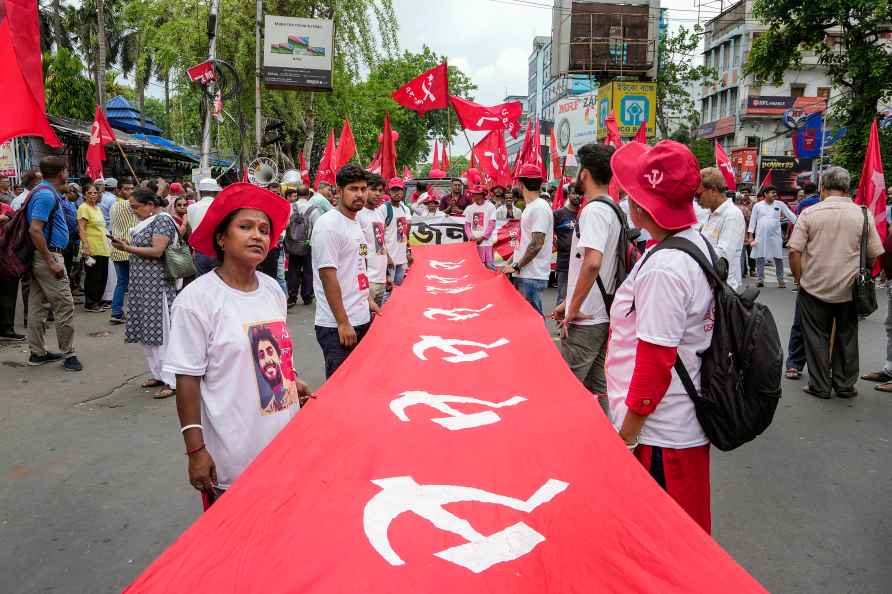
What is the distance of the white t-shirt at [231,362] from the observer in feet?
Result: 8.21

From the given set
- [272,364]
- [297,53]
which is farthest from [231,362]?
[297,53]

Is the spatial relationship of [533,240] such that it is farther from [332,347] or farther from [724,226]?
[332,347]

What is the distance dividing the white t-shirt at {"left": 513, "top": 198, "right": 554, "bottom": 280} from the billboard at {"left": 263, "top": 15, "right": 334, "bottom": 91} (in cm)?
1751

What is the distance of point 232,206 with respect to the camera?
2.64 metres

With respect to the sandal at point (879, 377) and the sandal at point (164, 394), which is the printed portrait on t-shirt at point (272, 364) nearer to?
Result: the sandal at point (164, 394)

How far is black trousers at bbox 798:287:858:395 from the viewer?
6.24 meters

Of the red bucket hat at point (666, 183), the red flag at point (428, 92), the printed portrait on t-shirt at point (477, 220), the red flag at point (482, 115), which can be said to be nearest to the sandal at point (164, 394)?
the red bucket hat at point (666, 183)

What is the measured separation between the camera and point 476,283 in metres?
7.76

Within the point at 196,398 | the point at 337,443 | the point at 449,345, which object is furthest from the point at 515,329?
the point at 196,398

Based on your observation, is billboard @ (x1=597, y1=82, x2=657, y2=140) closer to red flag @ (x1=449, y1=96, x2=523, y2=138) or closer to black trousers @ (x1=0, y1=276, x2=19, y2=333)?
red flag @ (x1=449, y1=96, x2=523, y2=138)

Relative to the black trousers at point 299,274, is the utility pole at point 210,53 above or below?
above

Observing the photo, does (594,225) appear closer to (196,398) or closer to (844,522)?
(844,522)

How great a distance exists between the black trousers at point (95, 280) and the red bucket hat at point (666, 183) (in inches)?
396

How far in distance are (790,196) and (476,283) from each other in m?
34.1
